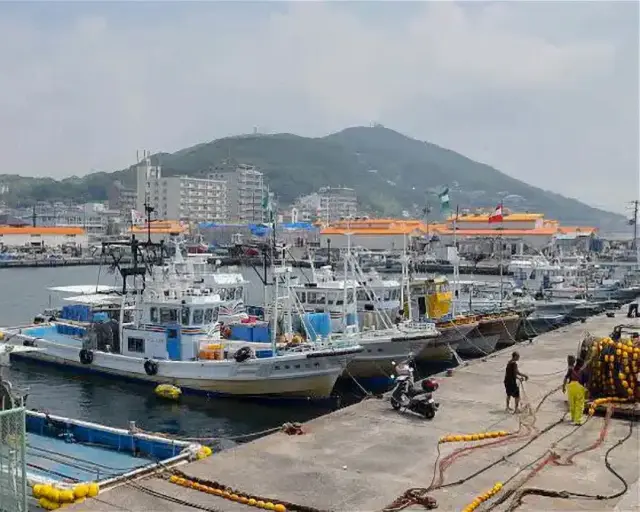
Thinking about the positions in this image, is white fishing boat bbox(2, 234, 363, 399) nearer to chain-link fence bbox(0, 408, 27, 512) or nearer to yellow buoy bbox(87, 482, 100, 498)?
yellow buoy bbox(87, 482, 100, 498)

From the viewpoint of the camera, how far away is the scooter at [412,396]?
43.9 ft

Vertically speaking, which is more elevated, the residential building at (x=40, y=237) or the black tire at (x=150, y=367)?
A: the residential building at (x=40, y=237)

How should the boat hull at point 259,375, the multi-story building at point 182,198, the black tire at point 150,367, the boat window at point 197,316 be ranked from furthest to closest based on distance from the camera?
the multi-story building at point 182,198, the black tire at point 150,367, the boat window at point 197,316, the boat hull at point 259,375

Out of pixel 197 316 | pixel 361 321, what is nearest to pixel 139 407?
pixel 197 316

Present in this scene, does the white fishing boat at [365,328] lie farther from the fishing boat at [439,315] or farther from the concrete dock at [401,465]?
the concrete dock at [401,465]

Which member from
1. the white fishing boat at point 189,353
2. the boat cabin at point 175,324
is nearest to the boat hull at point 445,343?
the white fishing boat at point 189,353

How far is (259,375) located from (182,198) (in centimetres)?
13555

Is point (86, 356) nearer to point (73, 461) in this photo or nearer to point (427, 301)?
point (73, 461)

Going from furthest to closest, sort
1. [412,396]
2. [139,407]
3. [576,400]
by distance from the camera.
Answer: [139,407]
[412,396]
[576,400]

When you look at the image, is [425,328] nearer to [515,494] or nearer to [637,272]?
[515,494]

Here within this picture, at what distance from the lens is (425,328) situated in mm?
25531

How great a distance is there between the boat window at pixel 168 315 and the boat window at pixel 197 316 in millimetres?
647

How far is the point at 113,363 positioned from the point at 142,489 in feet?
52.8

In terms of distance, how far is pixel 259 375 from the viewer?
21609mm
